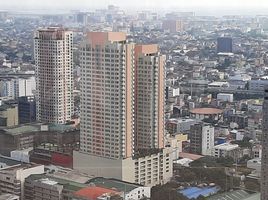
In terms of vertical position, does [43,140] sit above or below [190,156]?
above

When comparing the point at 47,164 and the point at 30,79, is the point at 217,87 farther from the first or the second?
the point at 47,164

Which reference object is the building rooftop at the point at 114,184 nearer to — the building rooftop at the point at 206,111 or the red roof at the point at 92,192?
the red roof at the point at 92,192

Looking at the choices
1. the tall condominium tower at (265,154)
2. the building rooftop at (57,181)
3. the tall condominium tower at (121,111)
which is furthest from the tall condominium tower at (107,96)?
the tall condominium tower at (265,154)

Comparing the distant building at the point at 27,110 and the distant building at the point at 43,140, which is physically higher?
the distant building at the point at 27,110

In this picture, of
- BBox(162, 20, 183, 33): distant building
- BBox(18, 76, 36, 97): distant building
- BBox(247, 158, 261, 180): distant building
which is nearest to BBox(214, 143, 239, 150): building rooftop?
BBox(247, 158, 261, 180): distant building

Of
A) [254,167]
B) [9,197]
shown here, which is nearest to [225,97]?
[254,167]

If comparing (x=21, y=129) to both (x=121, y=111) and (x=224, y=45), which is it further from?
(x=224, y=45)

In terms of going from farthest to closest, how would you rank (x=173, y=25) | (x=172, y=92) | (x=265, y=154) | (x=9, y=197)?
(x=173, y=25) < (x=172, y=92) < (x=9, y=197) < (x=265, y=154)
